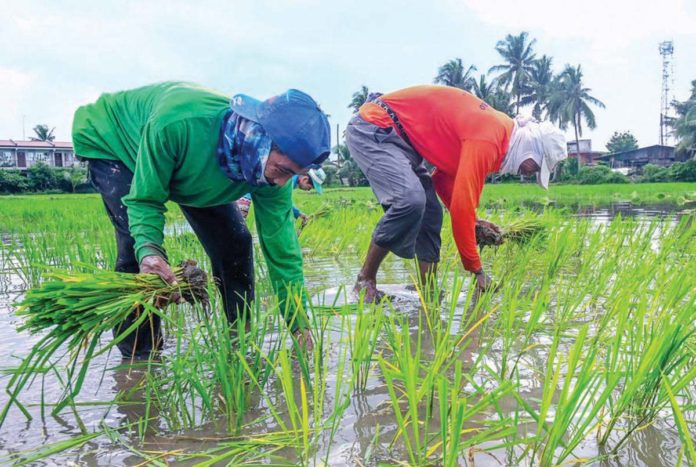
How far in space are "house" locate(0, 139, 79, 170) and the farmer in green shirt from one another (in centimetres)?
4092

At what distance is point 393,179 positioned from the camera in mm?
2732

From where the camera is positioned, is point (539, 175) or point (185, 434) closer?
point (185, 434)

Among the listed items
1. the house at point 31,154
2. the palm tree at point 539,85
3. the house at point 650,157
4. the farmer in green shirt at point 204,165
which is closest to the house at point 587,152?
the house at point 650,157

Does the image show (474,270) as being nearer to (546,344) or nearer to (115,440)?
(546,344)

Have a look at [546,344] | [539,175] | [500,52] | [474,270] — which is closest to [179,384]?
[546,344]

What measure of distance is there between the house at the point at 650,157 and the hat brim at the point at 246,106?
1704 inches

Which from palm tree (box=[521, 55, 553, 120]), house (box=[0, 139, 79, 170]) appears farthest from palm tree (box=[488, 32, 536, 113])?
house (box=[0, 139, 79, 170])

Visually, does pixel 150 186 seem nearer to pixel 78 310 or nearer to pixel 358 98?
pixel 78 310

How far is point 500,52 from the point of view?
39.1 metres

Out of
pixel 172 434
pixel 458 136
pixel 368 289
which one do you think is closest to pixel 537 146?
pixel 458 136

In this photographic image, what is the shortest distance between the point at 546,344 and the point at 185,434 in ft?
4.12

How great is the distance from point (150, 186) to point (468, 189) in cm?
134

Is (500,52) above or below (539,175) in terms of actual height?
above

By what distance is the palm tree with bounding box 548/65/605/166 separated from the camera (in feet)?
120
